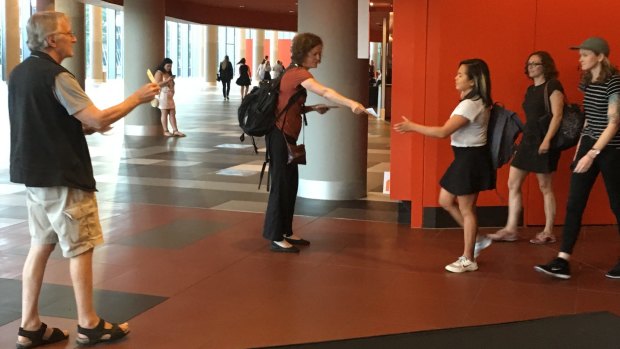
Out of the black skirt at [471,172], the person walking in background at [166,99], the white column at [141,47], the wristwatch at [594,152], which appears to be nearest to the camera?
the wristwatch at [594,152]

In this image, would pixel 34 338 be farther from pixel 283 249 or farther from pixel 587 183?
pixel 587 183

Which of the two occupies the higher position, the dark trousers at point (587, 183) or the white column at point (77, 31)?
the white column at point (77, 31)

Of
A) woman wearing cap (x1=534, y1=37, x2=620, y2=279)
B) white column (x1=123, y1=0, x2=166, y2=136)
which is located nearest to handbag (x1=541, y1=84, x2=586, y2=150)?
woman wearing cap (x1=534, y1=37, x2=620, y2=279)

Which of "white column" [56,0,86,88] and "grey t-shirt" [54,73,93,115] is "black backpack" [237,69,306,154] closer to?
"grey t-shirt" [54,73,93,115]

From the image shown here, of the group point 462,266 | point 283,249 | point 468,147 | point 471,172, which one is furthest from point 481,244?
point 283,249

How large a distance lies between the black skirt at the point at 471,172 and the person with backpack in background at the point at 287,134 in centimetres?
122

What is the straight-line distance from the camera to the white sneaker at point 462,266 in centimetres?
589

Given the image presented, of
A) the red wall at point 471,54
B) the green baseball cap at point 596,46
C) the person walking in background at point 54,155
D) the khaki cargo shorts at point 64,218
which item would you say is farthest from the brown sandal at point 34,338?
the red wall at point 471,54

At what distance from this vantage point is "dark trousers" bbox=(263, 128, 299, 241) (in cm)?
638

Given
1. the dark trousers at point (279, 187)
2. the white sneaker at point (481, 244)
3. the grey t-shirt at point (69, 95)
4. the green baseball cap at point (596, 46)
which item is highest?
the green baseball cap at point (596, 46)

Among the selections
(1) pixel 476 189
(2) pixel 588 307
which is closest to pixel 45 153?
(1) pixel 476 189

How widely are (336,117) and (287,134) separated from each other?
278 cm

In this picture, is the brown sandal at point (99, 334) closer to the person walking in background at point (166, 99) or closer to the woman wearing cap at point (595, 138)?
the woman wearing cap at point (595, 138)

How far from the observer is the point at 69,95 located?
12.8 feet
